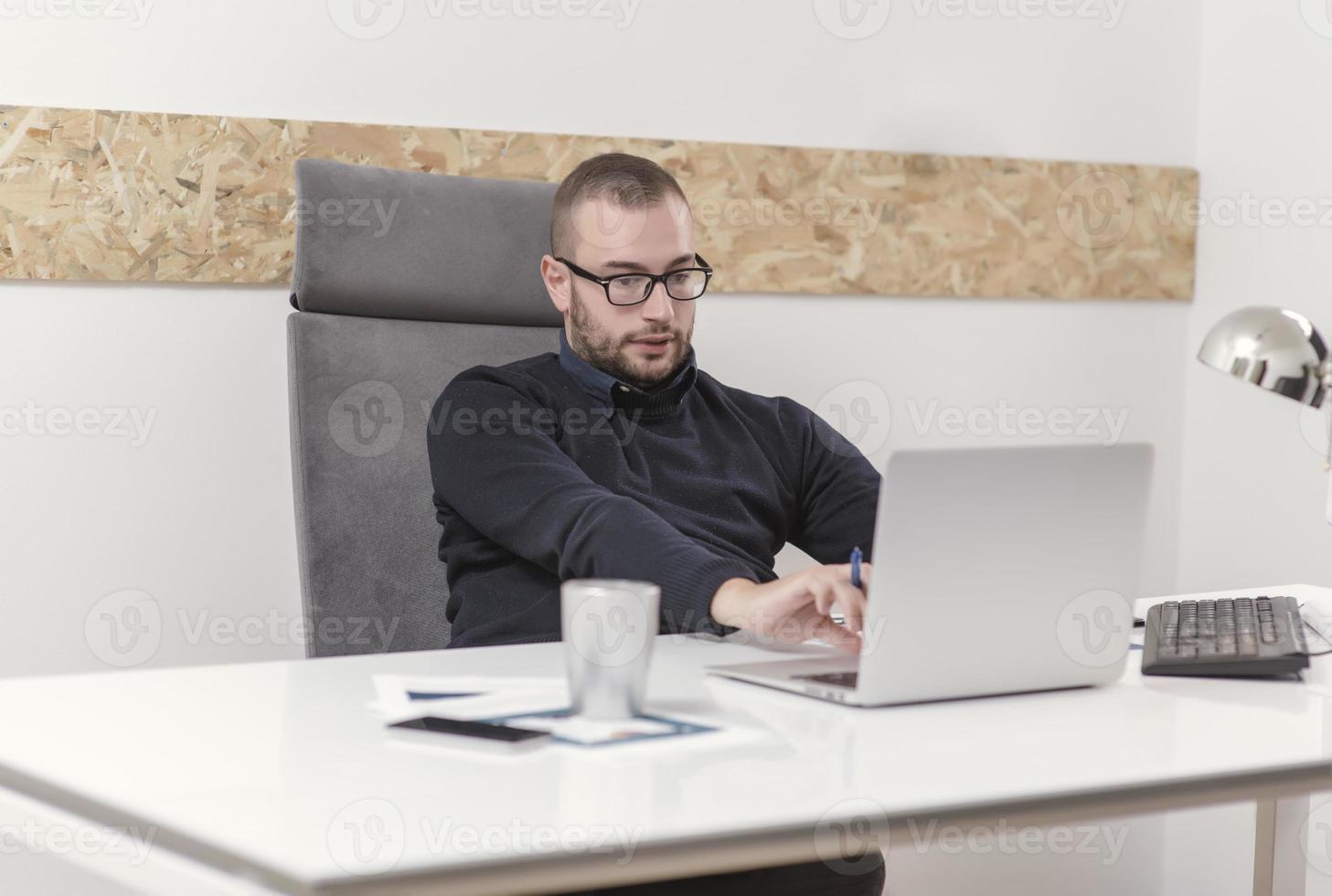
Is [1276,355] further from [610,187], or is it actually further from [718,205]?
[718,205]

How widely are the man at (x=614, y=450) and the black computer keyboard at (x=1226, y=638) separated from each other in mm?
309

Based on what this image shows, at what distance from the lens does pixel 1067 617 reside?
0.96 m

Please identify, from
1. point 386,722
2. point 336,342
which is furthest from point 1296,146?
point 386,722

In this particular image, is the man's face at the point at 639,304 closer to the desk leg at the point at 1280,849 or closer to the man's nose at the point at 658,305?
the man's nose at the point at 658,305

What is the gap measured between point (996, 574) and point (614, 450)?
25.9 inches

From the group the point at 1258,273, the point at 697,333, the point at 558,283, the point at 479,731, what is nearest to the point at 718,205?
the point at 697,333

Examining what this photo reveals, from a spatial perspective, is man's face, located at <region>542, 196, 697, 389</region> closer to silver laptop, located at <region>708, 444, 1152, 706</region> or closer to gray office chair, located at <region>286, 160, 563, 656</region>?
gray office chair, located at <region>286, 160, 563, 656</region>

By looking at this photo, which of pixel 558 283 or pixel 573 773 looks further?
pixel 558 283

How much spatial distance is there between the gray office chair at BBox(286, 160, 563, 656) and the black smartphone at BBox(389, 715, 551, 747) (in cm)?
72

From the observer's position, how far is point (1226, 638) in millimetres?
1117

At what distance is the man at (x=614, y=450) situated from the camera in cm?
130

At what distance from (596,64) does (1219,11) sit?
1.19 metres

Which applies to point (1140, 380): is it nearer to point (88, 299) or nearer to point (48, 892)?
point (88, 299)

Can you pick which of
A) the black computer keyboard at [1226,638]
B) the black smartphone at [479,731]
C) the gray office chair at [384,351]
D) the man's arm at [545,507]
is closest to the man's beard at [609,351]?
the man's arm at [545,507]
